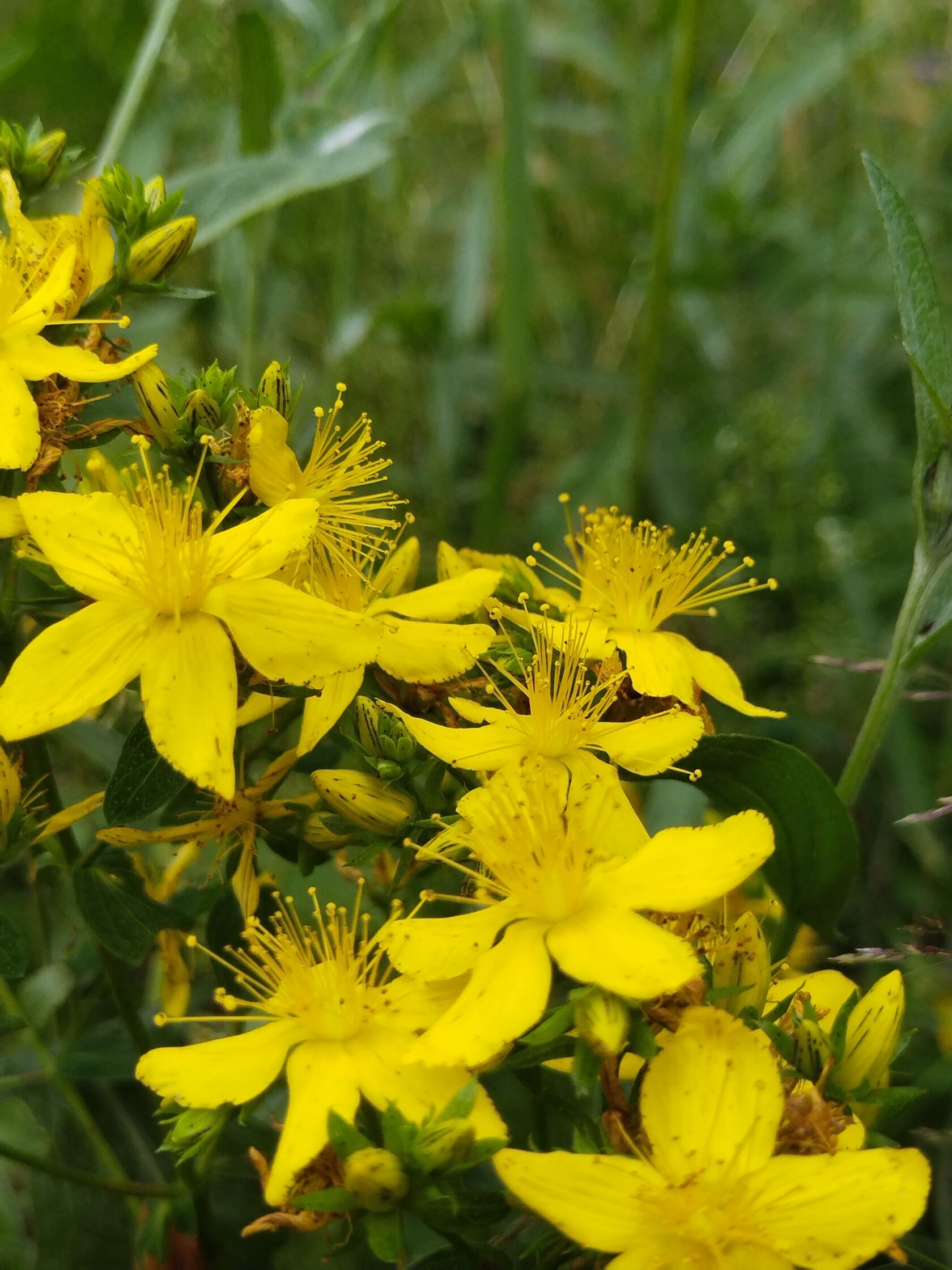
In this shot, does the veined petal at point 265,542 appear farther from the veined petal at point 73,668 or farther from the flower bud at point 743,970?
the flower bud at point 743,970

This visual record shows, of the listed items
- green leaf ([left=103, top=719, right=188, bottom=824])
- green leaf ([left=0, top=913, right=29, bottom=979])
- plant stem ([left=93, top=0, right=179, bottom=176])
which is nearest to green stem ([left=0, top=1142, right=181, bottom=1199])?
green leaf ([left=0, top=913, right=29, bottom=979])

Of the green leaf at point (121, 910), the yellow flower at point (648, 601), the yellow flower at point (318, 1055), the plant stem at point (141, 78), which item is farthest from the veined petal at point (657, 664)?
the plant stem at point (141, 78)

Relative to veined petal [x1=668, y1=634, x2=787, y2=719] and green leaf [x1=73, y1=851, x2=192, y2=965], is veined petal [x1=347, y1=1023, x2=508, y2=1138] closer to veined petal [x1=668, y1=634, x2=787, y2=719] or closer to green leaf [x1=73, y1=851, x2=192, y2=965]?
green leaf [x1=73, y1=851, x2=192, y2=965]

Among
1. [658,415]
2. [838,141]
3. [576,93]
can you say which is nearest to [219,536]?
[658,415]

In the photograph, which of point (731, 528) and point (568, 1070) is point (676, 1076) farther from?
point (731, 528)

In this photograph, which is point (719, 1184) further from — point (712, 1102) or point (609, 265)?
point (609, 265)
